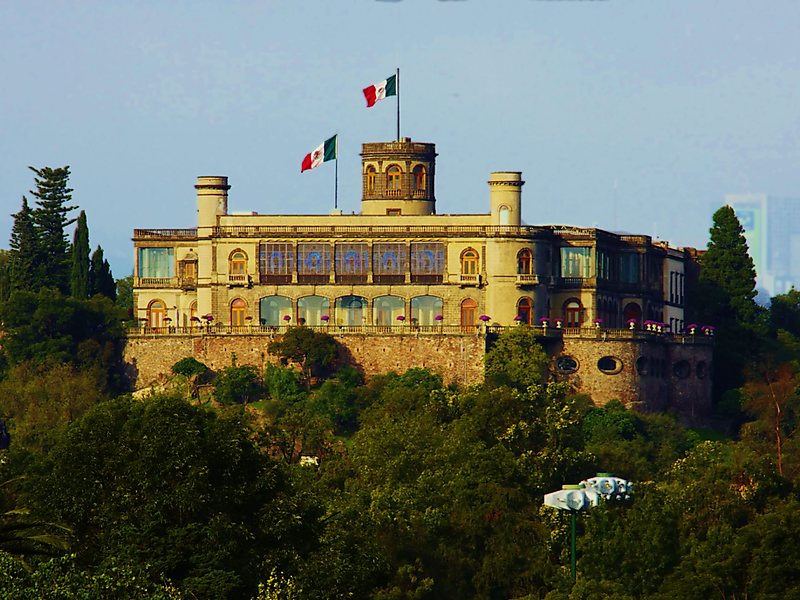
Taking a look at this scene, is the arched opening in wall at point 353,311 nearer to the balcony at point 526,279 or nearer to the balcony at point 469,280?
the balcony at point 469,280

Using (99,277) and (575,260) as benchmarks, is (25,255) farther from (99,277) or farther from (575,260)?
(575,260)

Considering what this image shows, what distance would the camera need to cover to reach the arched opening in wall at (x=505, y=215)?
155 metres

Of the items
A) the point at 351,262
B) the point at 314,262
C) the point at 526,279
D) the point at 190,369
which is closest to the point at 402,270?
the point at 351,262

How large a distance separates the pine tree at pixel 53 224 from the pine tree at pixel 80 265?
5.65 ft

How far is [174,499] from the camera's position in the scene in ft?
289

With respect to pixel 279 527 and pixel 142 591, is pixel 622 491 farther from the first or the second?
pixel 142 591

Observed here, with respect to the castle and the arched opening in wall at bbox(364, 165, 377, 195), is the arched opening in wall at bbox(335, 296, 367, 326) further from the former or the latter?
the arched opening in wall at bbox(364, 165, 377, 195)

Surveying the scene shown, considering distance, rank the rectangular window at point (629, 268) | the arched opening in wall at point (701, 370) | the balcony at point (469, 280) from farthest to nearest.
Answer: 1. the rectangular window at point (629, 268)
2. the arched opening in wall at point (701, 370)
3. the balcony at point (469, 280)

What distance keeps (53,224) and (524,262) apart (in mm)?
32294

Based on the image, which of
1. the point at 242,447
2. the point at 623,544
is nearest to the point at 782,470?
the point at 623,544

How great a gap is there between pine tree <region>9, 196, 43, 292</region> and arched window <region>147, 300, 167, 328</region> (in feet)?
28.0

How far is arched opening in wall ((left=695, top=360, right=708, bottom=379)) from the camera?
15850 cm

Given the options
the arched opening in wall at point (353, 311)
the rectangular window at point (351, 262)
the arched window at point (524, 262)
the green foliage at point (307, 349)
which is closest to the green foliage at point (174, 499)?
the green foliage at point (307, 349)

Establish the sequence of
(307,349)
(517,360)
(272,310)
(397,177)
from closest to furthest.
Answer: (517,360) < (307,349) < (272,310) < (397,177)
